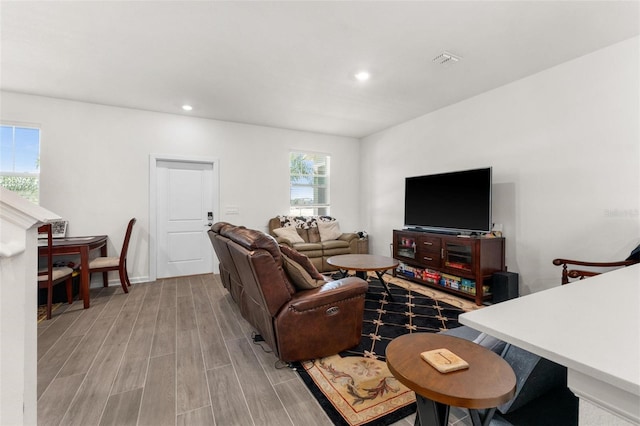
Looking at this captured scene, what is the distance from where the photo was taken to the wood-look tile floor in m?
1.58

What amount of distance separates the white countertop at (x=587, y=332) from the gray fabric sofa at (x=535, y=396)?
0.38 m

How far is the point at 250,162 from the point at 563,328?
16.3ft

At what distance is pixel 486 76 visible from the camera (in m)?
3.29

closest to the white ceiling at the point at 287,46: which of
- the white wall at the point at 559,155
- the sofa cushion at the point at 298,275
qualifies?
the white wall at the point at 559,155

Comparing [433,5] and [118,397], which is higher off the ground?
[433,5]

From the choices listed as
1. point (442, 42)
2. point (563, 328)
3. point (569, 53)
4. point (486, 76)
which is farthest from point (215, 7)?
point (569, 53)

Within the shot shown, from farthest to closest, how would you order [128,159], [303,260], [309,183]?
[309,183] < [128,159] < [303,260]

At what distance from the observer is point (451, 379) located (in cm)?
92

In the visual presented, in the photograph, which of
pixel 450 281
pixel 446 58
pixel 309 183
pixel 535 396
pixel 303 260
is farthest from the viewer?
pixel 309 183

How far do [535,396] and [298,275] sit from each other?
1455mm

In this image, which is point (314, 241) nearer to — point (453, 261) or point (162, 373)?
point (453, 261)

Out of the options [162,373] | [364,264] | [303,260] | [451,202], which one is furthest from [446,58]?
[162,373]

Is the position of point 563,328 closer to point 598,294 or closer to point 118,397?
point 598,294

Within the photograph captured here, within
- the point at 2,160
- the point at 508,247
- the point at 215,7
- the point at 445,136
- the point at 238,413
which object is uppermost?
the point at 215,7
